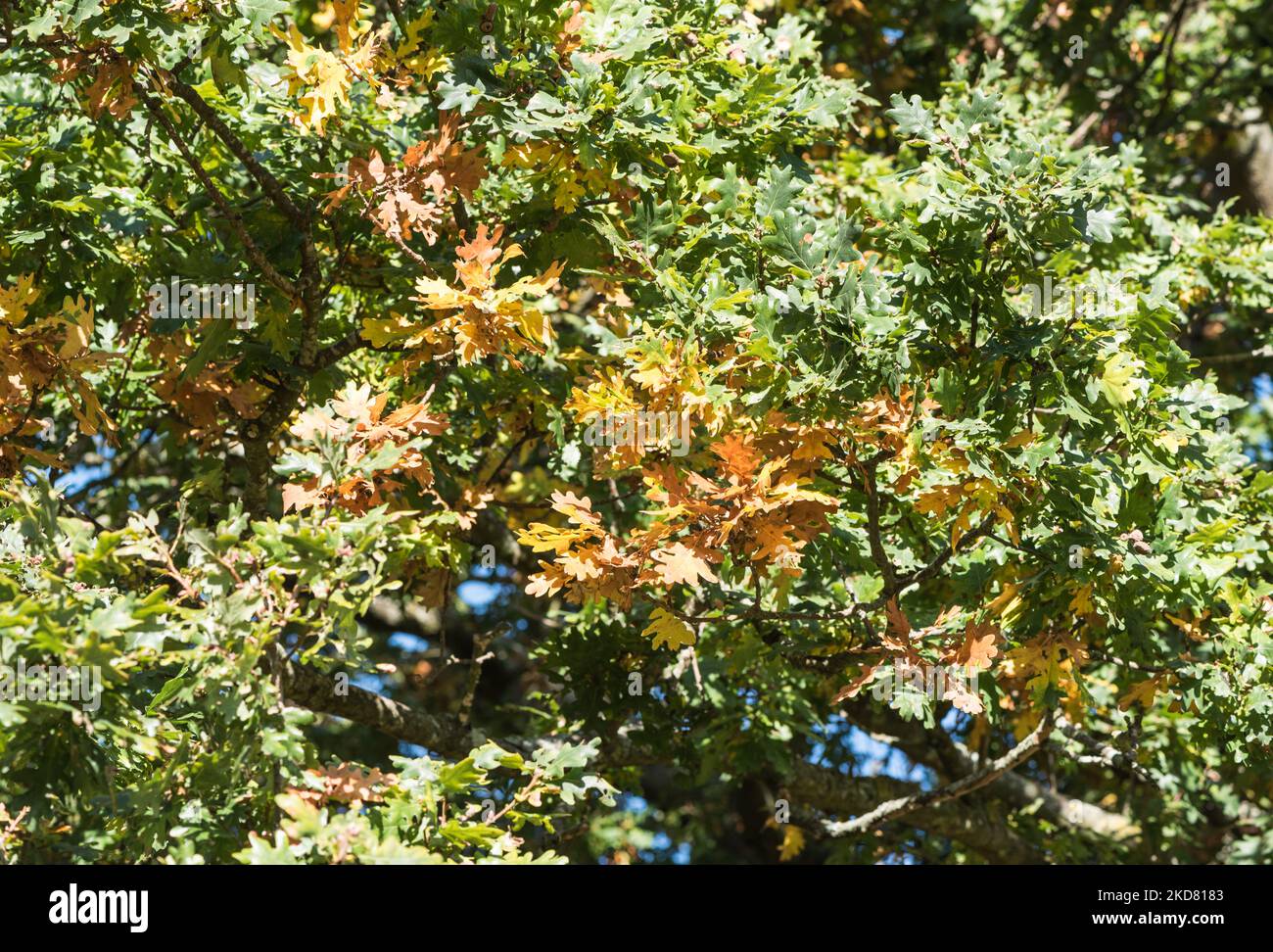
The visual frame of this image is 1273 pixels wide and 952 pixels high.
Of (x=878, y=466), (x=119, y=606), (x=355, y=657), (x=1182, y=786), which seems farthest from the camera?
(x=1182, y=786)

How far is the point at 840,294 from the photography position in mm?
3352

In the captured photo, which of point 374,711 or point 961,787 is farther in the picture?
point 961,787

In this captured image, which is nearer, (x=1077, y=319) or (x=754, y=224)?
(x=1077, y=319)

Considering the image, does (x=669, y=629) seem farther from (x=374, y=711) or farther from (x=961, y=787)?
(x=961, y=787)

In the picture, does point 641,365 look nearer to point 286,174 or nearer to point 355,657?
point 355,657

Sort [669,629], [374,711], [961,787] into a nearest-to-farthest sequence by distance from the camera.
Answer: [669,629]
[374,711]
[961,787]

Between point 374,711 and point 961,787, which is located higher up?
point 374,711

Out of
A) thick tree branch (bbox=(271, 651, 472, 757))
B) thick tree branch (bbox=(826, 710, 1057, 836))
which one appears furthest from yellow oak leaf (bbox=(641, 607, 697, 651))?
thick tree branch (bbox=(826, 710, 1057, 836))

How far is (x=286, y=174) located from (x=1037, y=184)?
2.33m

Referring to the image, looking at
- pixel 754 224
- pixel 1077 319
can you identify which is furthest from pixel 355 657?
pixel 1077 319

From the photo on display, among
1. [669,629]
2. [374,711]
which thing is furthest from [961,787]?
[374,711]

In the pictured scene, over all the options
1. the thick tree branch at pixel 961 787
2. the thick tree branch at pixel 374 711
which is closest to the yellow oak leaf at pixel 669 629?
the thick tree branch at pixel 374 711

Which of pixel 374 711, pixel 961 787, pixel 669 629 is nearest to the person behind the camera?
pixel 669 629
